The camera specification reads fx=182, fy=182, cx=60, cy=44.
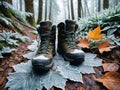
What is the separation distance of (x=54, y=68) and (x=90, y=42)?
2.54 ft

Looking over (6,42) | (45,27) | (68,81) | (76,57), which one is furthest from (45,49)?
(6,42)

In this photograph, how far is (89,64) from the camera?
6.79 ft

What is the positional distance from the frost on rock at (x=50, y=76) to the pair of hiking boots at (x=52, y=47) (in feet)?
0.24

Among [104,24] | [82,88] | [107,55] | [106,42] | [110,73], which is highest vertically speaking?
[104,24]

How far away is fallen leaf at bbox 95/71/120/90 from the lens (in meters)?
1.71

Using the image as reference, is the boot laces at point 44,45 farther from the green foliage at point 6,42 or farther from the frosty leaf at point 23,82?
the green foliage at point 6,42

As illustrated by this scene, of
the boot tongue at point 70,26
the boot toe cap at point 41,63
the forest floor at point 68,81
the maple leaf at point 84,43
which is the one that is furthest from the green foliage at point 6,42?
the maple leaf at point 84,43

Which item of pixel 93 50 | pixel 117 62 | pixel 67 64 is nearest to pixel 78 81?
pixel 67 64

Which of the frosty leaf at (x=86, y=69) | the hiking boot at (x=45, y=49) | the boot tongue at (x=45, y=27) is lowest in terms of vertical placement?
the frosty leaf at (x=86, y=69)

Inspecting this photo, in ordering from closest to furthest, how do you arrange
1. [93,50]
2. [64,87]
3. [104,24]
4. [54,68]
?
[64,87], [54,68], [93,50], [104,24]

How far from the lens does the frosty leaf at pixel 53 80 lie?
171 cm

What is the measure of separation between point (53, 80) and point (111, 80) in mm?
563

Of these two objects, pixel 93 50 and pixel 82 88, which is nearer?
pixel 82 88

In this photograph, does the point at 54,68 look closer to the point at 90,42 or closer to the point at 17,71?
the point at 17,71
